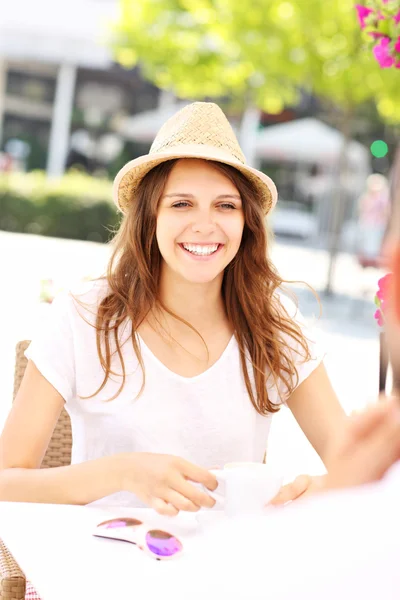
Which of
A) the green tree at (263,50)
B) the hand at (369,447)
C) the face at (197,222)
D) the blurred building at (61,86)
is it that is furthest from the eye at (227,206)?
the blurred building at (61,86)

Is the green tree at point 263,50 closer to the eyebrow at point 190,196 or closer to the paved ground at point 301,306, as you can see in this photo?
the paved ground at point 301,306

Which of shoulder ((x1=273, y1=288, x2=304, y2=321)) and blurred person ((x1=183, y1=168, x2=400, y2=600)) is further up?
shoulder ((x1=273, y1=288, x2=304, y2=321))

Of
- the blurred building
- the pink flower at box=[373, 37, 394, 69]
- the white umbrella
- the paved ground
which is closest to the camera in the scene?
the pink flower at box=[373, 37, 394, 69]

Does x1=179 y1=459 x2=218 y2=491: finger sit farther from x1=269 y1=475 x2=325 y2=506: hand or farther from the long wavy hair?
the long wavy hair

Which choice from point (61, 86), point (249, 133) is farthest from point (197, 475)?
point (61, 86)

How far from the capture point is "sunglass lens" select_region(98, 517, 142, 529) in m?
1.59

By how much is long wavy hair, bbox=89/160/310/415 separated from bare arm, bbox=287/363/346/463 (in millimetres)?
42

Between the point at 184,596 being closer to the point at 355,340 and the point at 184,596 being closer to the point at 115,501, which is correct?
the point at 115,501

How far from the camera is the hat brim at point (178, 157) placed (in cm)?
218

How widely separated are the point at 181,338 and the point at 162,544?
0.80m

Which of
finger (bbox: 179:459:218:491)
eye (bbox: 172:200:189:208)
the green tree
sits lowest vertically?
finger (bbox: 179:459:218:491)

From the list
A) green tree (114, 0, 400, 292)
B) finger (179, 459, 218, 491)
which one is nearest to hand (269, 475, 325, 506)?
finger (179, 459, 218, 491)

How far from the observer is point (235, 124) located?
87.5 feet

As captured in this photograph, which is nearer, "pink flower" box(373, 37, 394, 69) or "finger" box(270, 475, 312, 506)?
"finger" box(270, 475, 312, 506)
